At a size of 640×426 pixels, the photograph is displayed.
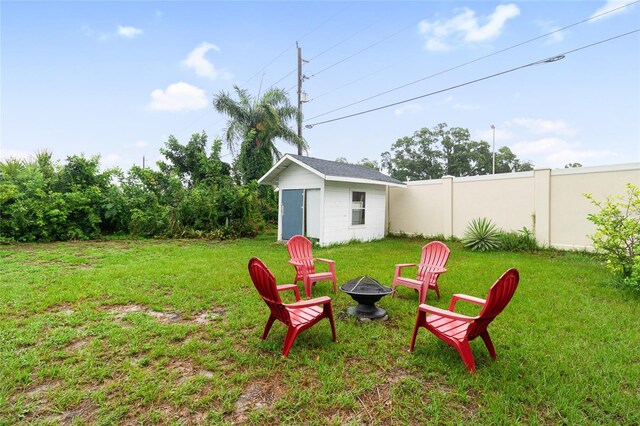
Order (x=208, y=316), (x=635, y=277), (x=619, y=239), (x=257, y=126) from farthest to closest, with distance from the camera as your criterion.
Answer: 1. (x=257, y=126)
2. (x=619, y=239)
3. (x=635, y=277)
4. (x=208, y=316)

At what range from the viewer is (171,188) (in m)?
11.8

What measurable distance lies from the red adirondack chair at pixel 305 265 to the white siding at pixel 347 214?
13.0 feet

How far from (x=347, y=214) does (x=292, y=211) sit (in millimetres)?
1910

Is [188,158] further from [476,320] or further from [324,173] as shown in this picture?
[476,320]

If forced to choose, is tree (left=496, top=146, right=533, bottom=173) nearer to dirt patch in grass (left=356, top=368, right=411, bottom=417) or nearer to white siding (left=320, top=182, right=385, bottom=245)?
white siding (left=320, top=182, right=385, bottom=245)

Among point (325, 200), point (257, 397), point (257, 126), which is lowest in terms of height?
point (257, 397)

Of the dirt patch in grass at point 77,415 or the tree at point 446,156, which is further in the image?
the tree at point 446,156

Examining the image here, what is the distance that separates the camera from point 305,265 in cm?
477

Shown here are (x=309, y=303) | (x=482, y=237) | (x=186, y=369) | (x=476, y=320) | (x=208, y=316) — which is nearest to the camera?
(x=476, y=320)

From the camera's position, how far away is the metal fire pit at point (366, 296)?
133 inches

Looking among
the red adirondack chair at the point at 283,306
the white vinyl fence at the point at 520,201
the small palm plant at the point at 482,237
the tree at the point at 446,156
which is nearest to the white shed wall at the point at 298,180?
the white vinyl fence at the point at 520,201

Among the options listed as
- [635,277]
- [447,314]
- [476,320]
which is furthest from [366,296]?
[635,277]

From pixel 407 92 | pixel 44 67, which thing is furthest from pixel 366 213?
pixel 44 67

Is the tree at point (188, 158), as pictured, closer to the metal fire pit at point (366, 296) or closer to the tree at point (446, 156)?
the metal fire pit at point (366, 296)
